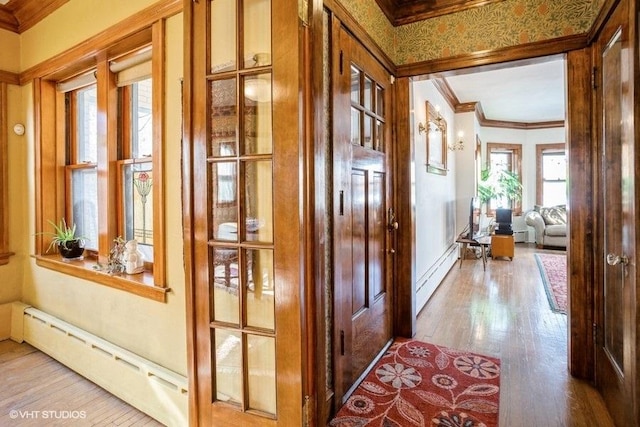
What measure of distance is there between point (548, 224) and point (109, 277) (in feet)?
26.6

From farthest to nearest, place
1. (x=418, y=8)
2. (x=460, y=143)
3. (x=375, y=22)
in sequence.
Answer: (x=460, y=143) < (x=418, y=8) < (x=375, y=22)

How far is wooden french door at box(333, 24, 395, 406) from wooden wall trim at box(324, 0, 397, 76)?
0.04 meters

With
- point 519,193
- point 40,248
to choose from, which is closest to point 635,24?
A: point 40,248

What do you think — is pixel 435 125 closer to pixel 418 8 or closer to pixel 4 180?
pixel 418 8

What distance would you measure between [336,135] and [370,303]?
1208 mm

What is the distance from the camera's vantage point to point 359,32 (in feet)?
7.10

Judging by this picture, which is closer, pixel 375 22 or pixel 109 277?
pixel 109 277

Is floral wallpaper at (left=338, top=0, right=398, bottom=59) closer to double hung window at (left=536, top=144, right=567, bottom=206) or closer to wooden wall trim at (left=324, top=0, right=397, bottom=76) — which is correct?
wooden wall trim at (left=324, top=0, right=397, bottom=76)

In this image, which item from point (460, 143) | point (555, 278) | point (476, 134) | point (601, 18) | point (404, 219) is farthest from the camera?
point (476, 134)

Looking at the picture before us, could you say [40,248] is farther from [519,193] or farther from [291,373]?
[519,193]

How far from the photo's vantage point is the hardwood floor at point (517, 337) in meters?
1.95

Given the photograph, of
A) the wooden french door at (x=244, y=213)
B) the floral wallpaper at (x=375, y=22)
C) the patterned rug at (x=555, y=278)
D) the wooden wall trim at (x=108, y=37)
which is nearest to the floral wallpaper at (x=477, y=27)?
the floral wallpaper at (x=375, y=22)

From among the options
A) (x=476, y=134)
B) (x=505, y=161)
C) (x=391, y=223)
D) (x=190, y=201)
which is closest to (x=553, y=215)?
(x=505, y=161)

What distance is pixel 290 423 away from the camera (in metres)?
1.50
